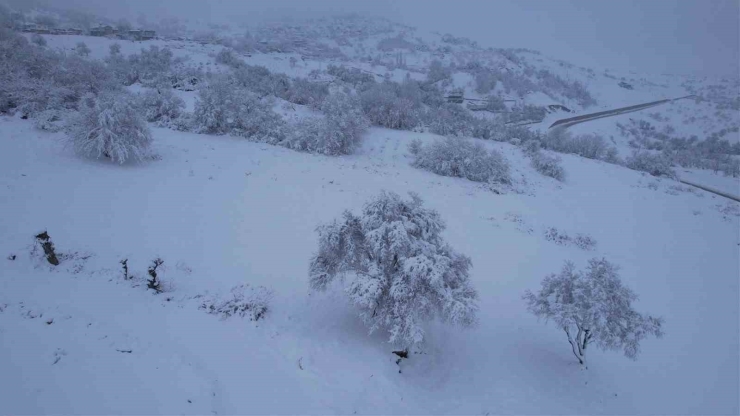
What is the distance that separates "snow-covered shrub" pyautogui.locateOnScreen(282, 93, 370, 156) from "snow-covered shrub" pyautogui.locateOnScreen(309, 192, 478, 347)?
16.1 metres

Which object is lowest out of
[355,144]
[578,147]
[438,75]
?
[355,144]

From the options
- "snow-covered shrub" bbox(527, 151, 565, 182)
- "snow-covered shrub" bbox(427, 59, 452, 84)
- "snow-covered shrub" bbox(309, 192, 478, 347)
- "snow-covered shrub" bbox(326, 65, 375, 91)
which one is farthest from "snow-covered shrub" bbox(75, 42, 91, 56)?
"snow-covered shrub" bbox(527, 151, 565, 182)

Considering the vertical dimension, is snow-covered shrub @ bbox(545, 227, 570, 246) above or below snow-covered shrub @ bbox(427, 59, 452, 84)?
below

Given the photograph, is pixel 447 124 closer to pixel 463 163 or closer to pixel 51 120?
pixel 463 163

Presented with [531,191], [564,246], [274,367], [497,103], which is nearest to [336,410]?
[274,367]

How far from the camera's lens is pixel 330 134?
2459cm

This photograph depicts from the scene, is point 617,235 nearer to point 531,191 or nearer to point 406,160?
point 531,191

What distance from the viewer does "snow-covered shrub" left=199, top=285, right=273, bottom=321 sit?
29.6 feet

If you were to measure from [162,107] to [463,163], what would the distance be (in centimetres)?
2257

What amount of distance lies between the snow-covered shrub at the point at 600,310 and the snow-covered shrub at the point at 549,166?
19.8 metres

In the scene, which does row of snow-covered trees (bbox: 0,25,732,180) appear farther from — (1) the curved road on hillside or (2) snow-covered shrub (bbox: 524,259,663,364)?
(2) snow-covered shrub (bbox: 524,259,663,364)

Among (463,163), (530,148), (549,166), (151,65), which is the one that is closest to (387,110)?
(463,163)

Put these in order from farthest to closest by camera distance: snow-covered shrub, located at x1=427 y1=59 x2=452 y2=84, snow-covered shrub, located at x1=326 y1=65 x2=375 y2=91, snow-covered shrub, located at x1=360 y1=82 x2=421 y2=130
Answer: snow-covered shrub, located at x1=427 y1=59 x2=452 y2=84 < snow-covered shrub, located at x1=326 y1=65 x2=375 y2=91 < snow-covered shrub, located at x1=360 y1=82 x2=421 y2=130

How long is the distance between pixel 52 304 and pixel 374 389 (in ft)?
25.6
